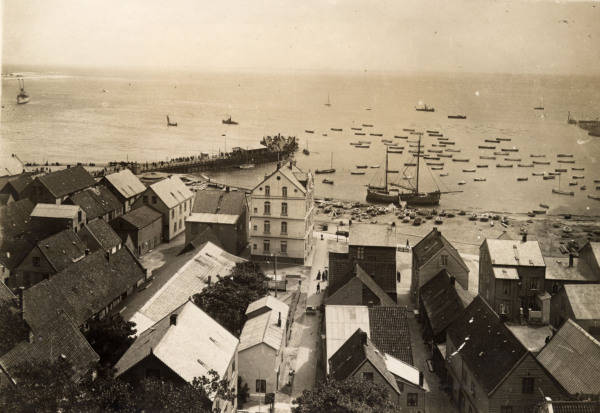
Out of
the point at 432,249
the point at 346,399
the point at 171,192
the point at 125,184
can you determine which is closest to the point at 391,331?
the point at 346,399

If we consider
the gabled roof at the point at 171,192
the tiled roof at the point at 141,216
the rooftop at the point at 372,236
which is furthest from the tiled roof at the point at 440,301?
the gabled roof at the point at 171,192

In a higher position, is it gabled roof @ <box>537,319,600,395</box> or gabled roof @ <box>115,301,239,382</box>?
gabled roof @ <box>115,301,239,382</box>

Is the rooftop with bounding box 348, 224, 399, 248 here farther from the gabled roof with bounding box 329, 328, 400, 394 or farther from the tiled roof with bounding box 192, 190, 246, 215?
the gabled roof with bounding box 329, 328, 400, 394

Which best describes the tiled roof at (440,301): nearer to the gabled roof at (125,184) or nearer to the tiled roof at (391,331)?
the tiled roof at (391,331)

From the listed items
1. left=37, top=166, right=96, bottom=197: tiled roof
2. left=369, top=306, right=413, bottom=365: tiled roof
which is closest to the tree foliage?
left=369, top=306, right=413, bottom=365: tiled roof

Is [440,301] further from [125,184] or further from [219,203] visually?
[125,184]

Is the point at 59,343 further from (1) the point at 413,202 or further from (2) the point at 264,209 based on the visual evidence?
(1) the point at 413,202
